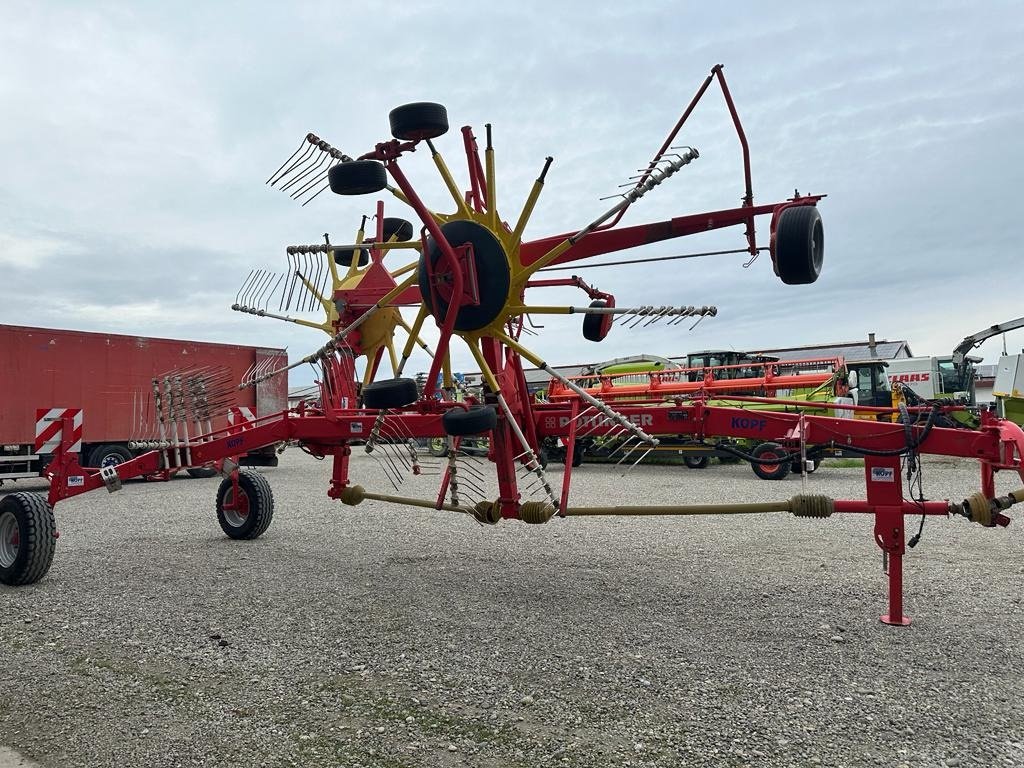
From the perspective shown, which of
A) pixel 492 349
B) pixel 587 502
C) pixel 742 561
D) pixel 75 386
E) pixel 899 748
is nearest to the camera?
pixel 899 748

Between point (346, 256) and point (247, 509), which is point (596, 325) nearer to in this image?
point (346, 256)

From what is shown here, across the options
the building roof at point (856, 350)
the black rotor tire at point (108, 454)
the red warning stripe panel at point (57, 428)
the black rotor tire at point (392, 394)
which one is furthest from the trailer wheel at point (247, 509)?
the building roof at point (856, 350)

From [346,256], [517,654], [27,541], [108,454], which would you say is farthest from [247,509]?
[108,454]

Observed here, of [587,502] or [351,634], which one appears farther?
[587,502]

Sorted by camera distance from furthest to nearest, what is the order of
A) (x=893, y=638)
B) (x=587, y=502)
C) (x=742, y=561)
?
1. (x=587, y=502)
2. (x=742, y=561)
3. (x=893, y=638)

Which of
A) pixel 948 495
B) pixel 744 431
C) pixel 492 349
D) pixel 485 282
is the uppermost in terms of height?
pixel 485 282

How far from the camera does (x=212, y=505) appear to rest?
37.3 feet

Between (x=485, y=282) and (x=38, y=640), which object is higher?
(x=485, y=282)

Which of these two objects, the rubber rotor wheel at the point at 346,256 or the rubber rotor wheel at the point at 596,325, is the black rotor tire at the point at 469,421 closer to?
the rubber rotor wheel at the point at 596,325

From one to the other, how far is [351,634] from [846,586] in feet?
11.9

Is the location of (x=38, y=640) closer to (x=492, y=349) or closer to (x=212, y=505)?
(x=492, y=349)

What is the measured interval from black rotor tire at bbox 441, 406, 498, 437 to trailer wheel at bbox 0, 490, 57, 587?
374 cm

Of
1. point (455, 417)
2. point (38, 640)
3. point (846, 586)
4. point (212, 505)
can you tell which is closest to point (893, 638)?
point (846, 586)

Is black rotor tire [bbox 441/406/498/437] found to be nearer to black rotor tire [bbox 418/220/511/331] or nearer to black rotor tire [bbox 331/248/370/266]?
black rotor tire [bbox 418/220/511/331]
